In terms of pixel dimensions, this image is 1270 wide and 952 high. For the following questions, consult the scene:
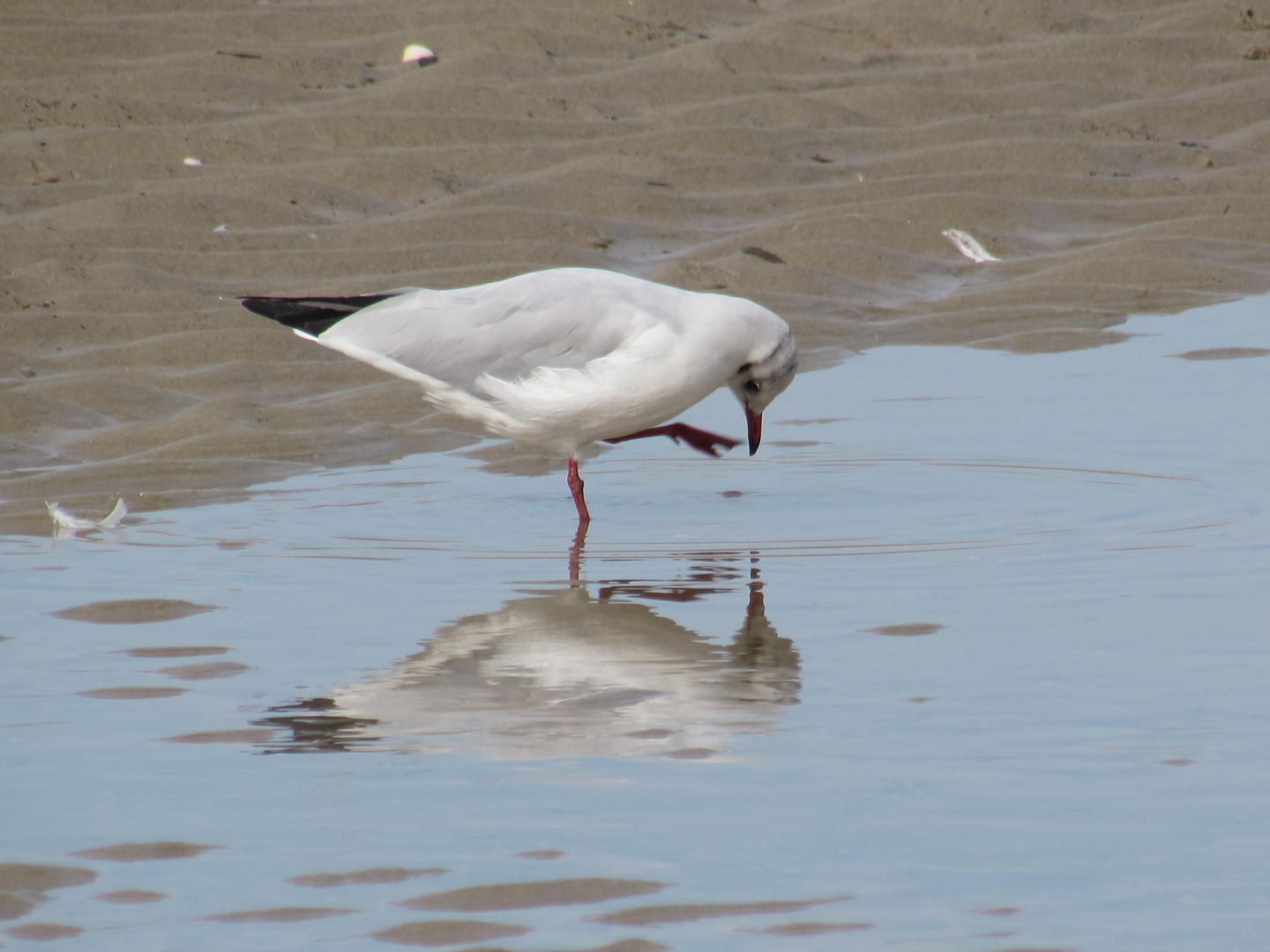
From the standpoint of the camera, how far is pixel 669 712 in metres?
3.40

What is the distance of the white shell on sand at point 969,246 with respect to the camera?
9.07m

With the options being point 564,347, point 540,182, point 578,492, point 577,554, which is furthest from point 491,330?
point 540,182

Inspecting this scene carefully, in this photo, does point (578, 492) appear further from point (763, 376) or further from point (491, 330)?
point (763, 376)

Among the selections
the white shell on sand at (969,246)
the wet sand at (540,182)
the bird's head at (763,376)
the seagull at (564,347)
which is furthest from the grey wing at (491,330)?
the white shell on sand at (969,246)

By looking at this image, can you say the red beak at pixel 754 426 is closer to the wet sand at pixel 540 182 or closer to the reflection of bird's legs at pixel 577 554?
the reflection of bird's legs at pixel 577 554

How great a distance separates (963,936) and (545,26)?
9661 millimetres

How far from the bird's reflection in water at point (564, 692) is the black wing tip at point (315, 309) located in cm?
188

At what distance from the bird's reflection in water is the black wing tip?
1.88 meters

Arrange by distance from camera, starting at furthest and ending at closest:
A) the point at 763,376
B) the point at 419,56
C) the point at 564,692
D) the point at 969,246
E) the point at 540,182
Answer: the point at 419,56
the point at 540,182
the point at 969,246
the point at 763,376
the point at 564,692

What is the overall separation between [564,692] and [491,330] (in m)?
2.22

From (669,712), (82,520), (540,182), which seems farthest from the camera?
(540,182)

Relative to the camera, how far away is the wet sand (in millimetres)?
7035

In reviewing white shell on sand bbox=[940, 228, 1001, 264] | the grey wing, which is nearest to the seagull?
the grey wing

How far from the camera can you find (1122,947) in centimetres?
241
